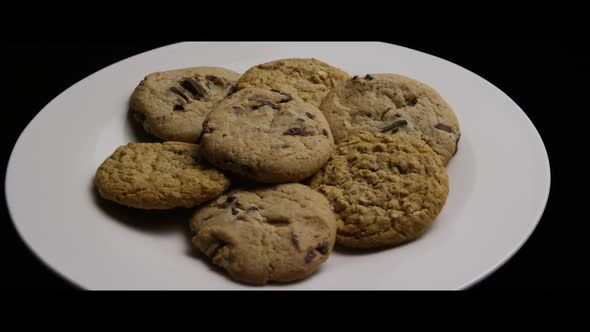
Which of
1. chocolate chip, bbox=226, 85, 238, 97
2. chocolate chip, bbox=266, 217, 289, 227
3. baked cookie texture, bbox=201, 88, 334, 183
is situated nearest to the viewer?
chocolate chip, bbox=266, 217, 289, 227

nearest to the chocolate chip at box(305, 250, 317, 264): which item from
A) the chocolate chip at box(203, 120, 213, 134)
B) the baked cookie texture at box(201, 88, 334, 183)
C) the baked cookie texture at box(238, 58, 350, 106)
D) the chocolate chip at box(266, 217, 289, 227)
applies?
the chocolate chip at box(266, 217, 289, 227)

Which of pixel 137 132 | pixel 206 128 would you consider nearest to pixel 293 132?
pixel 206 128

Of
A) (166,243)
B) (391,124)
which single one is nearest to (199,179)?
(166,243)

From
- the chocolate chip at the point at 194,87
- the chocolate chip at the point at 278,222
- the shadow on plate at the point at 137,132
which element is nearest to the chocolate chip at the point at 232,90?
the chocolate chip at the point at 194,87

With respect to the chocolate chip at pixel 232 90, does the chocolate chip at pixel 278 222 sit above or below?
below

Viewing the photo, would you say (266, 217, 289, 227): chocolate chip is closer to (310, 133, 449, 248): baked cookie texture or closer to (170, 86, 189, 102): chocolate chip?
(310, 133, 449, 248): baked cookie texture

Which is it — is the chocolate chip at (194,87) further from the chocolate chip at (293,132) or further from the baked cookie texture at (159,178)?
the chocolate chip at (293,132)
